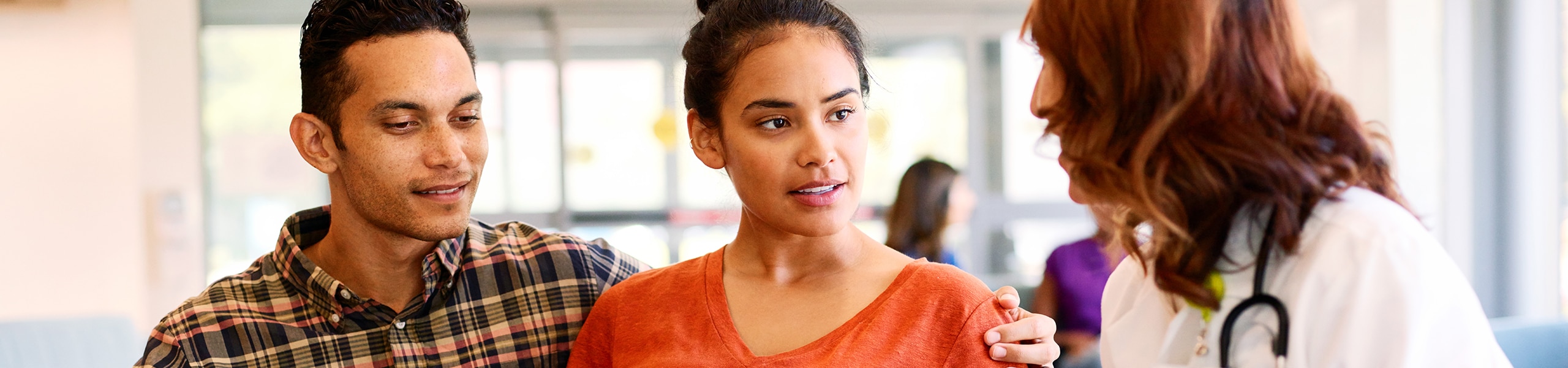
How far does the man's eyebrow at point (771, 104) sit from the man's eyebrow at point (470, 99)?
1.67 feet

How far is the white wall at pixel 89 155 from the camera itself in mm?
3953

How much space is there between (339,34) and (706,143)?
61 centimetres

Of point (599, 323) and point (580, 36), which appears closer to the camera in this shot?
point (599, 323)

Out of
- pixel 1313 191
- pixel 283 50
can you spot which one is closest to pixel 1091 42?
pixel 1313 191

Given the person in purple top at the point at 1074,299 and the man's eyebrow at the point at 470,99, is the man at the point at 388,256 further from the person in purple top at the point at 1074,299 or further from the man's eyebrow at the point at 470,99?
the person in purple top at the point at 1074,299

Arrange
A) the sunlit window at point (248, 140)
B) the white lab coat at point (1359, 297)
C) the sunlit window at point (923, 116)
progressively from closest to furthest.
→ the white lab coat at point (1359, 297) → the sunlit window at point (248, 140) → the sunlit window at point (923, 116)

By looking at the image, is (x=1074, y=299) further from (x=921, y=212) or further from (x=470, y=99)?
(x=470, y=99)

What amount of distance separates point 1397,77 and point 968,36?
5.87ft

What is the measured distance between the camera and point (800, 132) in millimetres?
1291

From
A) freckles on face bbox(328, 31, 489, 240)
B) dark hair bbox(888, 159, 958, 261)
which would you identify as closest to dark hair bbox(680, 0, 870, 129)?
freckles on face bbox(328, 31, 489, 240)

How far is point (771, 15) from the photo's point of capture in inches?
52.7

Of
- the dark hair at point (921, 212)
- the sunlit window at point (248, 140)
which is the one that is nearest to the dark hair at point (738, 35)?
the dark hair at point (921, 212)

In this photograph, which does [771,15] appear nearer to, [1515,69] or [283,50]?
[1515,69]

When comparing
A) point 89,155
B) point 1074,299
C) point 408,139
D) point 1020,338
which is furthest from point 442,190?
point 89,155
